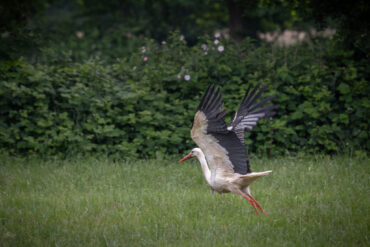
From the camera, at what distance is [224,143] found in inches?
218

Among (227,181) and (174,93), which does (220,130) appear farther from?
(174,93)

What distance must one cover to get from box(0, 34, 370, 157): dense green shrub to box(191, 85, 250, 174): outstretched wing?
2.82 m

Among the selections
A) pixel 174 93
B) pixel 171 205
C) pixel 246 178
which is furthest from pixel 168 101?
pixel 246 178

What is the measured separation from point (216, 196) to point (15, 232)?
9.18ft

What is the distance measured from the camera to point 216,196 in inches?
252

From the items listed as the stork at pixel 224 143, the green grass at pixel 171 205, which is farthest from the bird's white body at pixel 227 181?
the green grass at pixel 171 205

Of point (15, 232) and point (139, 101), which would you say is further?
point (139, 101)

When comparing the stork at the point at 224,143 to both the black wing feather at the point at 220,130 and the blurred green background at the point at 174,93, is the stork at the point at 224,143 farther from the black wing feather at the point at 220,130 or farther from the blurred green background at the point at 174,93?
the blurred green background at the point at 174,93

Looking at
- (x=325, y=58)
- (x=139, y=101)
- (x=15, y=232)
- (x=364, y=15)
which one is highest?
(x=364, y=15)

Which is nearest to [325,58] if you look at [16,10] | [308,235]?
[308,235]

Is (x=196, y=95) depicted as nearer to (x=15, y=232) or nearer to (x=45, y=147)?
(x=45, y=147)

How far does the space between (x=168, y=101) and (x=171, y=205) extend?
12.7ft

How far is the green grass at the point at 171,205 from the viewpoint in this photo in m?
4.86

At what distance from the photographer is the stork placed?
202 inches
